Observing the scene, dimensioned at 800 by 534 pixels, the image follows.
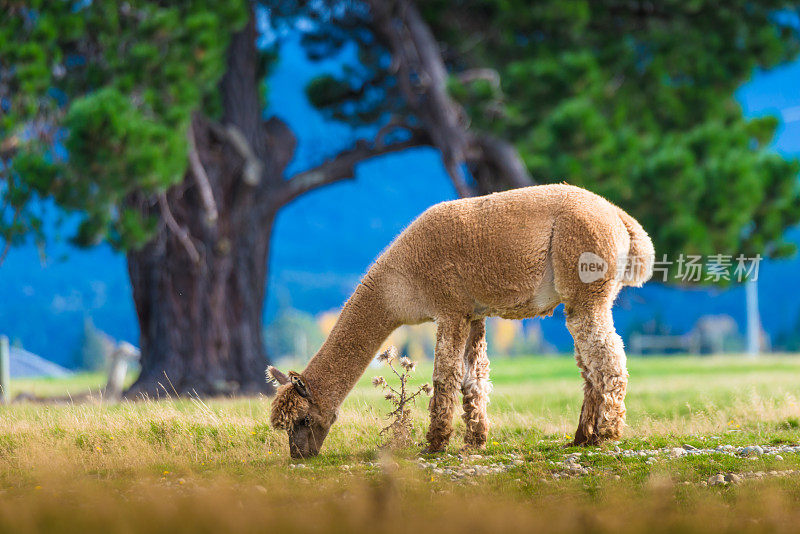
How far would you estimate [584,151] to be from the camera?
1617 centimetres

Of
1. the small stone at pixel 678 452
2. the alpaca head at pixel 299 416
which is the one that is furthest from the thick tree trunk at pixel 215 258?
the small stone at pixel 678 452

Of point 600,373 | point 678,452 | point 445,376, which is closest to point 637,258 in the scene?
point 600,373

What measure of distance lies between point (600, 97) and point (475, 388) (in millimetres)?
10586

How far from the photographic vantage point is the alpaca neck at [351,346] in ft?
27.6

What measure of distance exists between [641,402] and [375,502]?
27.8 feet

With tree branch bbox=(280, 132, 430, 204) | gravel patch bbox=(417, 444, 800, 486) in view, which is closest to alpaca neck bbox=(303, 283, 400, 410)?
gravel patch bbox=(417, 444, 800, 486)

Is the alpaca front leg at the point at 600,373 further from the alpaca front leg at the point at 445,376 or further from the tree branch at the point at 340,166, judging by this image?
the tree branch at the point at 340,166

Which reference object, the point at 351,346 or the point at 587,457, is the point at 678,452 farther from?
the point at 351,346

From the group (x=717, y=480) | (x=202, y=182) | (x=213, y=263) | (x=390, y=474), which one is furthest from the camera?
(x=213, y=263)

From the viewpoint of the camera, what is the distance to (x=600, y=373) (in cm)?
809

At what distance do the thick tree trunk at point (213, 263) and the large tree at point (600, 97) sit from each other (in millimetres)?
3035

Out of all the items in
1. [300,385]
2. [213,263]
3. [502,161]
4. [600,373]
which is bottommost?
[300,385]

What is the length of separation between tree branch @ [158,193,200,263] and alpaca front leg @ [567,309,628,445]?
1091cm

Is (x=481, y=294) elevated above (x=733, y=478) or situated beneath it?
elevated above
